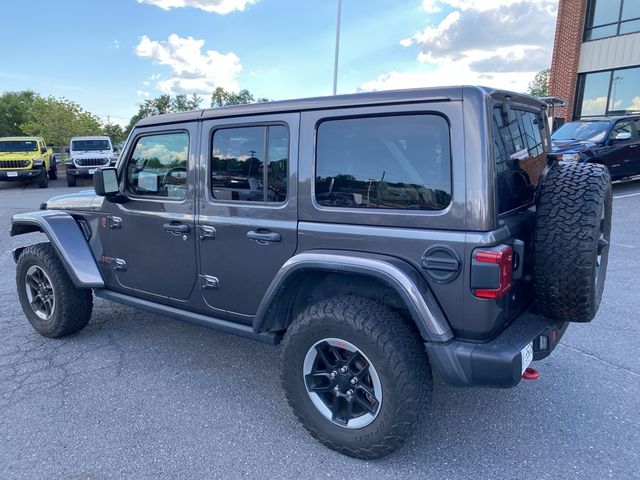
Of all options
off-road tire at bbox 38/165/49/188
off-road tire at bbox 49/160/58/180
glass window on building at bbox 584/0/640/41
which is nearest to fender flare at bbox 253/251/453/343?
glass window on building at bbox 584/0/640/41

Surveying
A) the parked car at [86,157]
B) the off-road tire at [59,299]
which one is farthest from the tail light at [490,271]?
the parked car at [86,157]

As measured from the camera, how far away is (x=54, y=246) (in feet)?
12.0

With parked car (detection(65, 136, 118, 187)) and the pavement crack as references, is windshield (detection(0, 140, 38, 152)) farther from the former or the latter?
the pavement crack

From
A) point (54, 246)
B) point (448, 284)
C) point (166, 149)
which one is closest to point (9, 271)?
point (54, 246)

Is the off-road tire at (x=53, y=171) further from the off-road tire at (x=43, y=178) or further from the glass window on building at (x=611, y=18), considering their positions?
the glass window on building at (x=611, y=18)

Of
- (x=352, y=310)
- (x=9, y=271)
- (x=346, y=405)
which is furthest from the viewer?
(x=9, y=271)

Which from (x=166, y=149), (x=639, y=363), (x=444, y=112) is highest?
(x=444, y=112)

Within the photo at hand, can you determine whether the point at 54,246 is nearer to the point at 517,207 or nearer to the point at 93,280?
the point at 93,280

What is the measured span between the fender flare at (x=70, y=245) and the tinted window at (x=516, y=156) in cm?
309

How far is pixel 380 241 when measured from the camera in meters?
2.32

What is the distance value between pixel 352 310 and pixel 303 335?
1.09 ft

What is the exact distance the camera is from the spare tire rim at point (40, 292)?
12.9 feet

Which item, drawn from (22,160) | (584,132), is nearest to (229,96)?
(22,160)

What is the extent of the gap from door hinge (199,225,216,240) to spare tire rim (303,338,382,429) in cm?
99
